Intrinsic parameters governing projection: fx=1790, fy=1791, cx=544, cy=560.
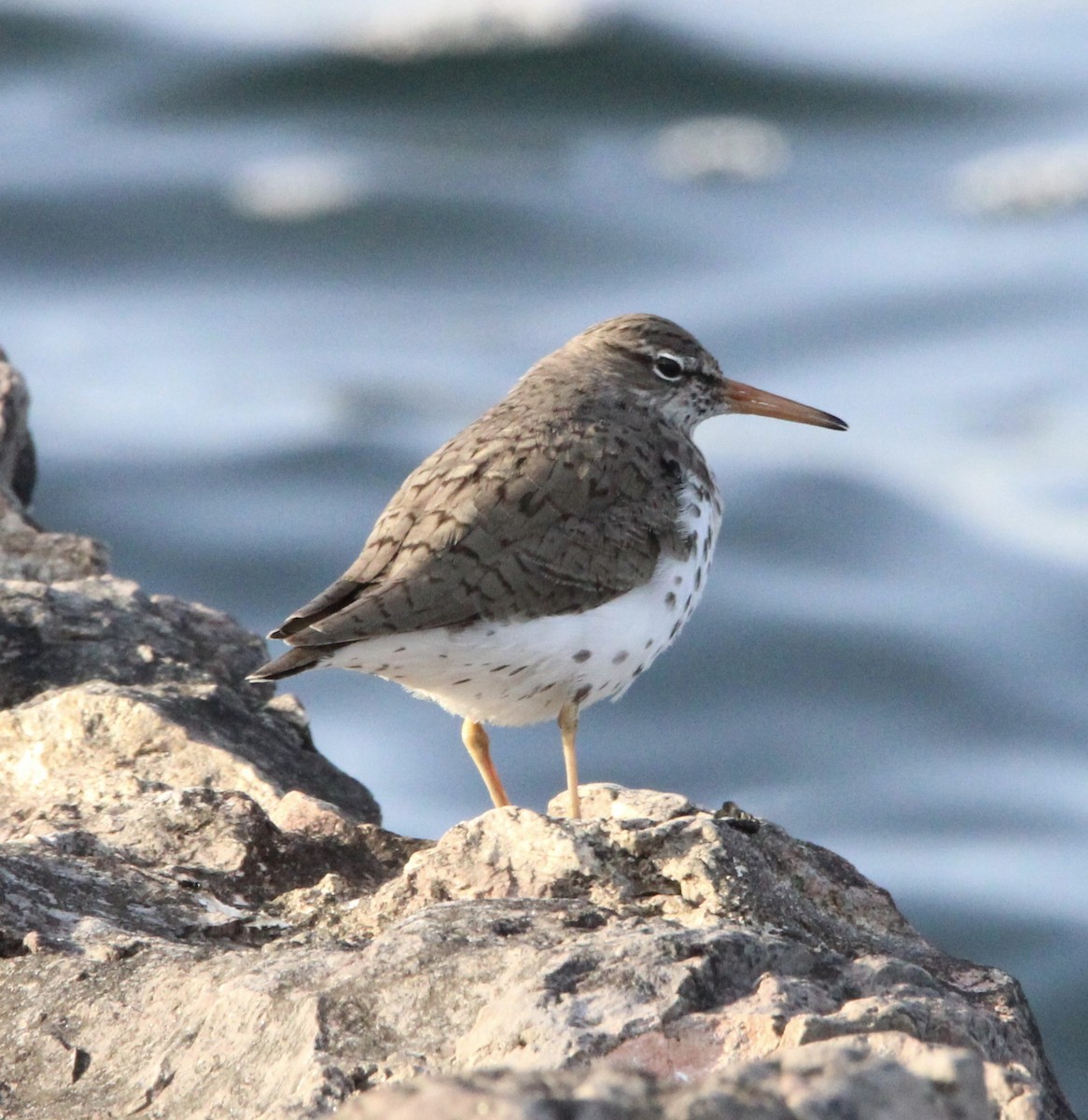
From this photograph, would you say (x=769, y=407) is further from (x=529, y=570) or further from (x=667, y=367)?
(x=529, y=570)

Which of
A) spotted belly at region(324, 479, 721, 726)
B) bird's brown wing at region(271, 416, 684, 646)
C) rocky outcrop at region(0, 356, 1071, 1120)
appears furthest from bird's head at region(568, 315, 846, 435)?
rocky outcrop at region(0, 356, 1071, 1120)

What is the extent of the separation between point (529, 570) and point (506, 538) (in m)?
0.16

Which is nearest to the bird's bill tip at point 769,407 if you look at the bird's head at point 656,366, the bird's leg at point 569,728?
the bird's head at point 656,366

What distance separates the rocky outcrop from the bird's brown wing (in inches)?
31.6

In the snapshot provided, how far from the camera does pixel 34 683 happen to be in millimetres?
7012

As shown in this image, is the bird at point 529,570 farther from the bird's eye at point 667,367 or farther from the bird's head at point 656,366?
the bird's eye at point 667,367

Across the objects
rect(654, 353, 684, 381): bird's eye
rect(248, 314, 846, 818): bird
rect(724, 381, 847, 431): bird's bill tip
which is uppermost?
rect(724, 381, 847, 431): bird's bill tip

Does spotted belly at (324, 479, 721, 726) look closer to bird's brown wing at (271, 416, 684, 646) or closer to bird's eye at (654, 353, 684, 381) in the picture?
bird's brown wing at (271, 416, 684, 646)

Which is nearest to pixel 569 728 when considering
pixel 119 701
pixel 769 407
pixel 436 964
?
pixel 119 701

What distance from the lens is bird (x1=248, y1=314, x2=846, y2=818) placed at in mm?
6902

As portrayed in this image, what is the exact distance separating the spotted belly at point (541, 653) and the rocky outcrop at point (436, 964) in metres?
0.76

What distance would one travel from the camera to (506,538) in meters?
7.21

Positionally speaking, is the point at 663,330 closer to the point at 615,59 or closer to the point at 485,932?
the point at 485,932

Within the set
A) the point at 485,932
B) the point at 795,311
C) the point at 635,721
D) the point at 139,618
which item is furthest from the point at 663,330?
the point at 795,311
